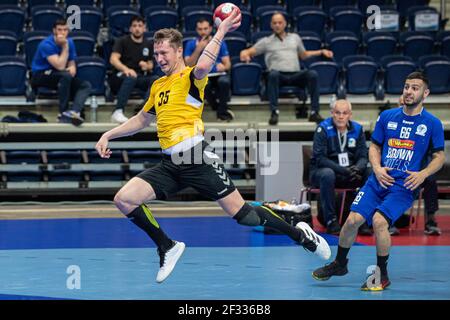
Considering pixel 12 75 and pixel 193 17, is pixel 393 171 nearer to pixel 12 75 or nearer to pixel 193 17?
pixel 12 75

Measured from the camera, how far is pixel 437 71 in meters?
15.5

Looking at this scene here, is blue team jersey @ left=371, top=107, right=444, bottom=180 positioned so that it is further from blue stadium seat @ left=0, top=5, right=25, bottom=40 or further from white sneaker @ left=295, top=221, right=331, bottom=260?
blue stadium seat @ left=0, top=5, right=25, bottom=40

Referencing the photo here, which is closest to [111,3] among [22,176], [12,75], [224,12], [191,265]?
[12,75]

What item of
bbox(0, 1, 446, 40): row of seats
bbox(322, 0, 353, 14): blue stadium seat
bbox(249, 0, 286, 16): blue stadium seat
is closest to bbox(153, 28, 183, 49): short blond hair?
bbox(0, 1, 446, 40): row of seats

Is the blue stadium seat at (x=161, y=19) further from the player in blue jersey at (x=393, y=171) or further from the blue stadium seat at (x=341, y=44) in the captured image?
the player in blue jersey at (x=393, y=171)

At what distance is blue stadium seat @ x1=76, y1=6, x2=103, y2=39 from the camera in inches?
611

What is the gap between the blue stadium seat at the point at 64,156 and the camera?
14.3m

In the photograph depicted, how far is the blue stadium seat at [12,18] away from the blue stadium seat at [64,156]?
2.31 meters

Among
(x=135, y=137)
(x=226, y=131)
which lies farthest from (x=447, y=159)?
(x=135, y=137)

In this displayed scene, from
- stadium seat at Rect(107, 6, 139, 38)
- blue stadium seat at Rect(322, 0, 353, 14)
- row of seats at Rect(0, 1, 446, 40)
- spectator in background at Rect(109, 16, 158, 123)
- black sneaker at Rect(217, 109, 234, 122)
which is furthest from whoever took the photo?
blue stadium seat at Rect(322, 0, 353, 14)

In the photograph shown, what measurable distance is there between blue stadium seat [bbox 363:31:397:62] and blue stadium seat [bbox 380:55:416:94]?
640mm

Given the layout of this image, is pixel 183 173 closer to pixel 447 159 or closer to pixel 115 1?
pixel 447 159

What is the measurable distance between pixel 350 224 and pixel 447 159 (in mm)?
5243

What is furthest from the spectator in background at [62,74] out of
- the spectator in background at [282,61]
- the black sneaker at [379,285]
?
the black sneaker at [379,285]
